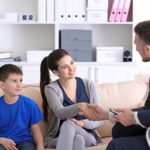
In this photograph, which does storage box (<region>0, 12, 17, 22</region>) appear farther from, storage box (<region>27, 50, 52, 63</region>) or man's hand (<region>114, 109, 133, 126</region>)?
man's hand (<region>114, 109, 133, 126</region>)

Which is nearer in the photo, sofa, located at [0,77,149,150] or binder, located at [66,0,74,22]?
sofa, located at [0,77,149,150]

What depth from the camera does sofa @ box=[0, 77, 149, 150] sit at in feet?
8.77

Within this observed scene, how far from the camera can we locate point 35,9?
4.65 metres

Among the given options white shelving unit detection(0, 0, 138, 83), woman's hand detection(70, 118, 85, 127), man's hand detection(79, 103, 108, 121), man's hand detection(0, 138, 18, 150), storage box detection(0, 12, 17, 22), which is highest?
storage box detection(0, 12, 17, 22)

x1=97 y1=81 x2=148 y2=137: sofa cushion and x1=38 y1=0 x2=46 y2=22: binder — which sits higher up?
x1=38 y1=0 x2=46 y2=22: binder

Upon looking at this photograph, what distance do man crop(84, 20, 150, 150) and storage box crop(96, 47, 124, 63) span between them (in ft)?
7.29

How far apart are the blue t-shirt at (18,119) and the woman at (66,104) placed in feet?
0.43

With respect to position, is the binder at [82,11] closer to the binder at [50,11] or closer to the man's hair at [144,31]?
the binder at [50,11]

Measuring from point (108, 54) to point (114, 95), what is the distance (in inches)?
69.7

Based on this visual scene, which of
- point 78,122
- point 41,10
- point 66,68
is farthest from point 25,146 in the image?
point 41,10

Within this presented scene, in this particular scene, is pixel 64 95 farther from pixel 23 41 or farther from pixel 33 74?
pixel 23 41

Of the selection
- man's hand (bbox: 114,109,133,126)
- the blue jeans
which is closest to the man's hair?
man's hand (bbox: 114,109,133,126)

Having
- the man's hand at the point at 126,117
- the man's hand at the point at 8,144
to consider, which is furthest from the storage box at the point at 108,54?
the man's hand at the point at 126,117

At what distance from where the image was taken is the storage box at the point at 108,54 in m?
4.48
